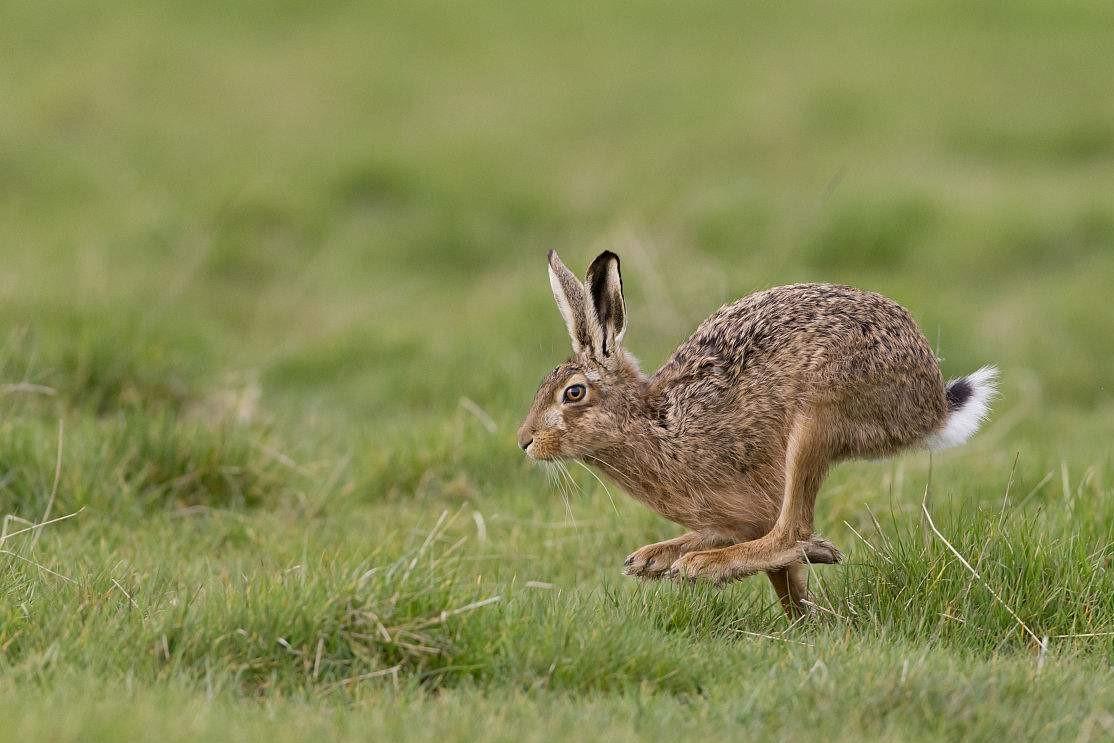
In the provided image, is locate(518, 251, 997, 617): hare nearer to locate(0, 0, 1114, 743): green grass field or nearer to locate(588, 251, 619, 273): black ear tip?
locate(588, 251, 619, 273): black ear tip

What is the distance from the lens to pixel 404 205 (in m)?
12.7

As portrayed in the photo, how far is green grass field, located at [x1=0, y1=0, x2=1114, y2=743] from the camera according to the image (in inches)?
165

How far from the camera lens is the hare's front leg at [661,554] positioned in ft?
16.8

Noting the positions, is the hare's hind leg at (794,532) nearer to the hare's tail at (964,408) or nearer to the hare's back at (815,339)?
the hare's back at (815,339)

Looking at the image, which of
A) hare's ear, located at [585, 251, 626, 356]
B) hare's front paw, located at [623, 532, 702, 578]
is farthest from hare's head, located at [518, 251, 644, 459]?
hare's front paw, located at [623, 532, 702, 578]

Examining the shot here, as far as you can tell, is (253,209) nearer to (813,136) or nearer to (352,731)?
(813,136)

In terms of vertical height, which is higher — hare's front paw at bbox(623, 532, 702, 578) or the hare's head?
the hare's head

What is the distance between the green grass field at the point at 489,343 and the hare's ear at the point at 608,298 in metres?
0.52

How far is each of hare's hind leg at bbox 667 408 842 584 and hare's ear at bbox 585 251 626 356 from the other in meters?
0.78

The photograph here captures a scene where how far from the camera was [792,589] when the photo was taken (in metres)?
5.03

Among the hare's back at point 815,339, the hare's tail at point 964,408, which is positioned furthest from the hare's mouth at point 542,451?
the hare's tail at point 964,408

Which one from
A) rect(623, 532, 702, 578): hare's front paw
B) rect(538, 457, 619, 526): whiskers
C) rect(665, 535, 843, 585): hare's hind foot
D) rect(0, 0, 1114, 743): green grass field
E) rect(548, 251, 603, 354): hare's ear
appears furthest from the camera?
rect(538, 457, 619, 526): whiskers

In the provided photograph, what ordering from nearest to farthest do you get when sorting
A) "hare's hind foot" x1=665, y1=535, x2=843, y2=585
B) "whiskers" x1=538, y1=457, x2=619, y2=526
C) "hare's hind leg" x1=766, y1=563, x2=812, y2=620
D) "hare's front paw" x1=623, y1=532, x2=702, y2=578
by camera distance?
1. "hare's hind foot" x1=665, y1=535, x2=843, y2=585
2. "hare's hind leg" x1=766, y1=563, x2=812, y2=620
3. "hare's front paw" x1=623, y1=532, x2=702, y2=578
4. "whiskers" x1=538, y1=457, x2=619, y2=526

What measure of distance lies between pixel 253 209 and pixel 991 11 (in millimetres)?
8782
